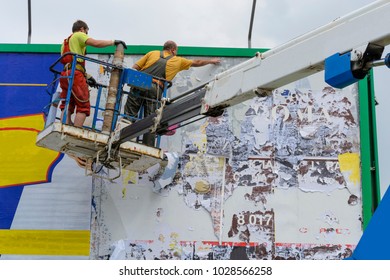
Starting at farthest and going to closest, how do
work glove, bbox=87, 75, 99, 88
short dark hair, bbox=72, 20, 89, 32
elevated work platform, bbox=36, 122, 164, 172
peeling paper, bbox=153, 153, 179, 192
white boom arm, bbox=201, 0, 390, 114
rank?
peeling paper, bbox=153, 153, 179, 192, work glove, bbox=87, 75, 99, 88, short dark hair, bbox=72, 20, 89, 32, elevated work platform, bbox=36, 122, 164, 172, white boom arm, bbox=201, 0, 390, 114

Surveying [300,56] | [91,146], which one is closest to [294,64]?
[300,56]

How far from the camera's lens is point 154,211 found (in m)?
10.6

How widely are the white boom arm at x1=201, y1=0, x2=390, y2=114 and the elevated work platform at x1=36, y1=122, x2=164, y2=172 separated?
2.09 meters

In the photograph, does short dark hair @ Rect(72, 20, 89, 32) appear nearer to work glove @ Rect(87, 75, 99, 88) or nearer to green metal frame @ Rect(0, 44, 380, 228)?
work glove @ Rect(87, 75, 99, 88)

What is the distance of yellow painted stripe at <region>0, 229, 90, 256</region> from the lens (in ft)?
34.3

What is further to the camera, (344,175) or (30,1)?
(30,1)

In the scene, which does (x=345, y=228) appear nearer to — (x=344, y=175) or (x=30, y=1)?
(x=344, y=175)

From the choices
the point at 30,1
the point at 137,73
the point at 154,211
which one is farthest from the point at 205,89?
the point at 30,1

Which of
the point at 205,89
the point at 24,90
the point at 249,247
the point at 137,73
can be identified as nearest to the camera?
the point at 205,89

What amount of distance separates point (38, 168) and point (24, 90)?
1420 mm

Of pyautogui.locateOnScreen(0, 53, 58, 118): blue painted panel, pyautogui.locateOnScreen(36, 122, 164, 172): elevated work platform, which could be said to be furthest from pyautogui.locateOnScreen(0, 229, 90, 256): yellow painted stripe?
pyautogui.locateOnScreen(0, 53, 58, 118): blue painted panel

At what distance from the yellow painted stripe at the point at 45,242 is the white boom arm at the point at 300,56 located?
3916mm

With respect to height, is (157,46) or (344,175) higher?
(157,46)

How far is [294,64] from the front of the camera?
22.1 feet
